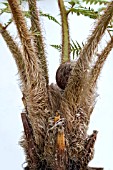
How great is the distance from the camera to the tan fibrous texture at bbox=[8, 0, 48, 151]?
2.85 ft

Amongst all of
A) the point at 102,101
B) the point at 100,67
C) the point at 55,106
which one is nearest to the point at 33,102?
the point at 55,106

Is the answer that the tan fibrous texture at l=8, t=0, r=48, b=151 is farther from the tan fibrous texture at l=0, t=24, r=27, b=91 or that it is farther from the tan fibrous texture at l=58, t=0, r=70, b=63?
the tan fibrous texture at l=58, t=0, r=70, b=63

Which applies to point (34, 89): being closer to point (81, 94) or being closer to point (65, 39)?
point (81, 94)

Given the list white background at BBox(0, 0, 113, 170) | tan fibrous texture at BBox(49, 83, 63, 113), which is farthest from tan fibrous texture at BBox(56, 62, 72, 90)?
white background at BBox(0, 0, 113, 170)

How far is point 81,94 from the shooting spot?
0.92 metres

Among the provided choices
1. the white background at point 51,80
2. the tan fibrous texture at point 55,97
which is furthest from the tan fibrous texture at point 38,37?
the white background at point 51,80

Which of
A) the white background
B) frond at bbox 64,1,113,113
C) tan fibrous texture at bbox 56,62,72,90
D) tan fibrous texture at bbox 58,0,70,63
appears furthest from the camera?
the white background

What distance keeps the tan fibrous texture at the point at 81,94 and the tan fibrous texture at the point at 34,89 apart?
0.06 metres

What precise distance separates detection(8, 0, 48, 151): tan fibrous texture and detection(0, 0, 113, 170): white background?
25.1 inches

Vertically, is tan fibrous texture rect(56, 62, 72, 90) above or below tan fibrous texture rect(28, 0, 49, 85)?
below

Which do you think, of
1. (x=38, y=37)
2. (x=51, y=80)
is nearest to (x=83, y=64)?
(x=38, y=37)

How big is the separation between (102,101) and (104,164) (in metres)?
0.32

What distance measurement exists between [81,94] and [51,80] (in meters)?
0.78

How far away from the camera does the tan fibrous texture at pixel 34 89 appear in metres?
0.87
